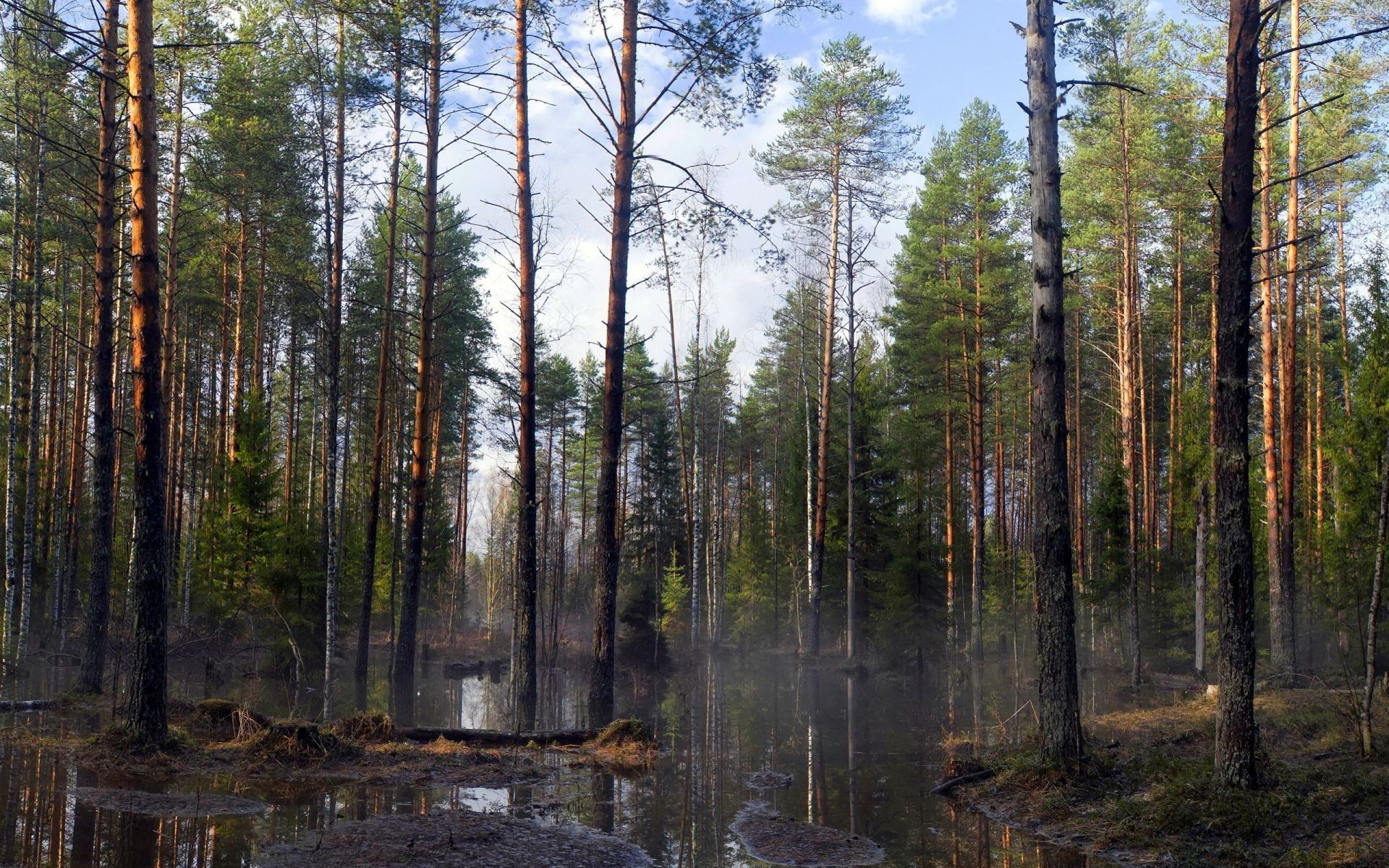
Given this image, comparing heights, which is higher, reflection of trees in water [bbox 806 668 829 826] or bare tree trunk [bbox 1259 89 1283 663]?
bare tree trunk [bbox 1259 89 1283 663]

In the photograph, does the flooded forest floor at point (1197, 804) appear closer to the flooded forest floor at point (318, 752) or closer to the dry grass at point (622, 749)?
the dry grass at point (622, 749)

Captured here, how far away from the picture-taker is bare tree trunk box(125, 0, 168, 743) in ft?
32.5

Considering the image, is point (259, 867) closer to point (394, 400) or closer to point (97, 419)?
point (97, 419)

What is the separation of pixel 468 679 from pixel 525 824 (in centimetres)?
2147

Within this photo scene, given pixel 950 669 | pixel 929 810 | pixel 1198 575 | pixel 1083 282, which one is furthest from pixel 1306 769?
pixel 1083 282

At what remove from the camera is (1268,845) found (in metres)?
7.16

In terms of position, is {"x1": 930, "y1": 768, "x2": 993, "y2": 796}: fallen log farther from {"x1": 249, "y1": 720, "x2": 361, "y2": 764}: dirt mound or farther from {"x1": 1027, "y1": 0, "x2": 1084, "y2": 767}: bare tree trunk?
{"x1": 249, "y1": 720, "x2": 361, "y2": 764}: dirt mound

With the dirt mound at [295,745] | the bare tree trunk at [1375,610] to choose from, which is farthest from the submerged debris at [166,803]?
the bare tree trunk at [1375,610]

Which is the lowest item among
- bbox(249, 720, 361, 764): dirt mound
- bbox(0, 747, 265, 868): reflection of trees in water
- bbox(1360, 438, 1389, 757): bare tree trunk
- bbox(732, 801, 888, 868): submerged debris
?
bbox(732, 801, 888, 868): submerged debris

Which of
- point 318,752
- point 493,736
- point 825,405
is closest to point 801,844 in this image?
point 493,736

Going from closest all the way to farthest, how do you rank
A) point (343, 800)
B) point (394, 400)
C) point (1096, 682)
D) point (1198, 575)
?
point (343, 800)
point (1198, 575)
point (1096, 682)
point (394, 400)

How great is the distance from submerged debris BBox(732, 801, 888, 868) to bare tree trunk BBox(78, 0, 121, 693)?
34.9 feet

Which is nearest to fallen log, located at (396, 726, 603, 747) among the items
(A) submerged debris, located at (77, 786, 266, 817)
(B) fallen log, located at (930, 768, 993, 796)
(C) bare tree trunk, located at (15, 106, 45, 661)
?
(A) submerged debris, located at (77, 786, 266, 817)

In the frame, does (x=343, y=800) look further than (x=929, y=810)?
No
